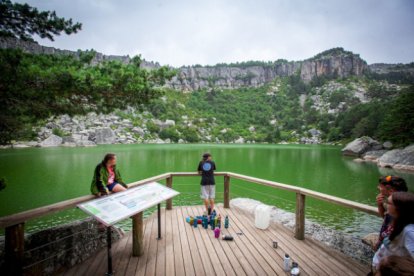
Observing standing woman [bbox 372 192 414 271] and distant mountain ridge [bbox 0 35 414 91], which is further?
distant mountain ridge [bbox 0 35 414 91]

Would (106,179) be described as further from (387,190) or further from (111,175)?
(387,190)

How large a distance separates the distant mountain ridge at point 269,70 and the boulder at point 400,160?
12262 cm

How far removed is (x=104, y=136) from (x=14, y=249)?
3063 inches

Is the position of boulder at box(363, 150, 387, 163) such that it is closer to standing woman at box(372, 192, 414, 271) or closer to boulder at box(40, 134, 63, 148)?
Result: standing woman at box(372, 192, 414, 271)

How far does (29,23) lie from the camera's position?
3.63 meters

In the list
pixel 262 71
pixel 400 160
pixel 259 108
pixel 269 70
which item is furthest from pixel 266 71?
pixel 400 160

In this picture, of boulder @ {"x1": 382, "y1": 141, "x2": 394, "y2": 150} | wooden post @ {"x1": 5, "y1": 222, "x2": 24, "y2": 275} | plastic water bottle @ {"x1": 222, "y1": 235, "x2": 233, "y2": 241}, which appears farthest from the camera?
boulder @ {"x1": 382, "y1": 141, "x2": 394, "y2": 150}

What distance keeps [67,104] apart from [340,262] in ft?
19.6

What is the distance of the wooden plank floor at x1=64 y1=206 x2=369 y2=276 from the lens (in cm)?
312

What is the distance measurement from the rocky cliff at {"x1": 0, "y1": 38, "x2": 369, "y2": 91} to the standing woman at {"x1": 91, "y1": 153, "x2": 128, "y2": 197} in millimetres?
141163

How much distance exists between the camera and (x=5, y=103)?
3.36 meters

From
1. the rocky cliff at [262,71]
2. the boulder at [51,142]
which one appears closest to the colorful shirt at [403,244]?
the boulder at [51,142]

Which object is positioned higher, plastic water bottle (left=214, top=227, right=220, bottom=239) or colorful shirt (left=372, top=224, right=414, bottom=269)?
colorful shirt (left=372, top=224, right=414, bottom=269)

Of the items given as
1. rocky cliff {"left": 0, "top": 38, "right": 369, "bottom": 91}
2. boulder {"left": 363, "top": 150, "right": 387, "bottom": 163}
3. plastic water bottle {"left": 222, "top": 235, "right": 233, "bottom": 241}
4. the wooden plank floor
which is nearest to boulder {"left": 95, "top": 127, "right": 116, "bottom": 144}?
boulder {"left": 363, "top": 150, "right": 387, "bottom": 163}
